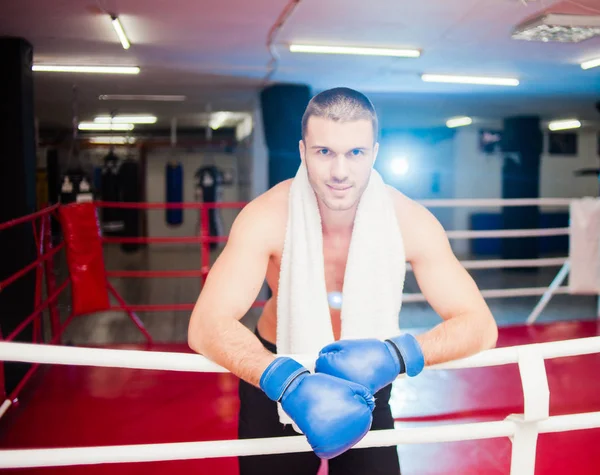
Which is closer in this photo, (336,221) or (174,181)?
(336,221)

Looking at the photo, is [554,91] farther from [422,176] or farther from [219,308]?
[219,308]

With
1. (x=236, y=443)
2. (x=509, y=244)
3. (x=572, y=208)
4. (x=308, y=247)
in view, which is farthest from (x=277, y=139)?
(x=236, y=443)

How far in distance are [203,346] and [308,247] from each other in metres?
0.39

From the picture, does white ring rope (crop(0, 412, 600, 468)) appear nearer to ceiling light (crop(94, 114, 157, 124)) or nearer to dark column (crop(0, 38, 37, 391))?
dark column (crop(0, 38, 37, 391))

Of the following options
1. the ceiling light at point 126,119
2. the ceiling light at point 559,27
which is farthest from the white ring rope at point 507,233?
the ceiling light at point 126,119

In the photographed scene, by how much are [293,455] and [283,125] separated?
604 cm

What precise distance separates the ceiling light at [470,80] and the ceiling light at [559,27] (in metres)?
2.29

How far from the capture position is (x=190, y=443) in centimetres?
89

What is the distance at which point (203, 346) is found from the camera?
992mm

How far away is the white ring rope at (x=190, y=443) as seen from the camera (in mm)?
816

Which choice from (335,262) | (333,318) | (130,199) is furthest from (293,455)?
(130,199)

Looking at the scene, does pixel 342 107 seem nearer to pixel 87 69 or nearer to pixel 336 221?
pixel 336 221

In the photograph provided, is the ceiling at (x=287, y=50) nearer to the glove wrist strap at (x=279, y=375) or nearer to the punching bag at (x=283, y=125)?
the punching bag at (x=283, y=125)

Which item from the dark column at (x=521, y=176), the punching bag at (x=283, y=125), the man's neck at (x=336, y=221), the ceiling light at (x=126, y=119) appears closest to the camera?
the man's neck at (x=336, y=221)
